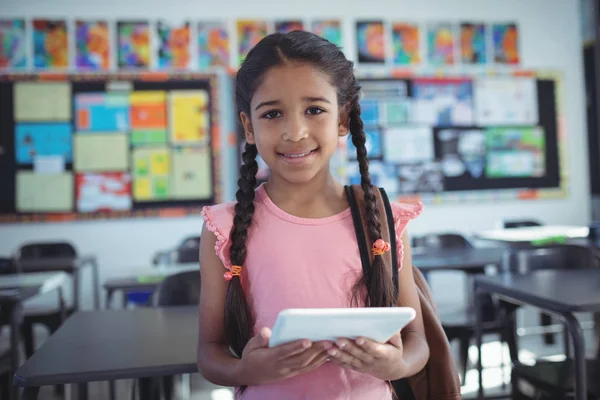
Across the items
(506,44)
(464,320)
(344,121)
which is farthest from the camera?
(506,44)

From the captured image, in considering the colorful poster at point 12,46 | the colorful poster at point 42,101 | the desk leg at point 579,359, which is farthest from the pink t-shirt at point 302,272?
the colorful poster at point 12,46

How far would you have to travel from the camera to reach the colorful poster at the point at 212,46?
4.33 meters

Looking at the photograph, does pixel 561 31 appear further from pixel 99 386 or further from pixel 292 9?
pixel 99 386

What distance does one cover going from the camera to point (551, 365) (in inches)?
69.9

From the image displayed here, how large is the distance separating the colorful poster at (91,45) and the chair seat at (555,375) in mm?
3761

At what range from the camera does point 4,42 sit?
4.14 metres

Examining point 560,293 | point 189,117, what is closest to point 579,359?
point 560,293

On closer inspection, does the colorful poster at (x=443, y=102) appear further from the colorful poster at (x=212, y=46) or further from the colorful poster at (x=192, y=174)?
the colorful poster at (x=192, y=174)

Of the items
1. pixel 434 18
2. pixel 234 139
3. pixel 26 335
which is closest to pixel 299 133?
pixel 26 335

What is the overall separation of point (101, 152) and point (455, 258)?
2.90 meters

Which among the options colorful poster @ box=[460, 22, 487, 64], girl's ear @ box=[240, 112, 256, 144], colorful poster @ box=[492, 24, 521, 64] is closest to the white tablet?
girl's ear @ box=[240, 112, 256, 144]

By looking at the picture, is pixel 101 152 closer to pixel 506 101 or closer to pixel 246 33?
pixel 246 33

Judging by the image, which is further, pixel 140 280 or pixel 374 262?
pixel 140 280

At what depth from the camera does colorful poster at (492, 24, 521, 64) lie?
186 inches
